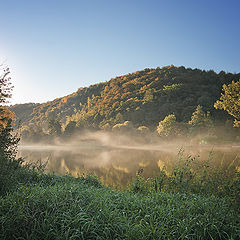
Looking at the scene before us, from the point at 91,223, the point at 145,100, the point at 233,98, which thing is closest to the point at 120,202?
the point at 91,223

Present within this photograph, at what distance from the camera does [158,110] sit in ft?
169

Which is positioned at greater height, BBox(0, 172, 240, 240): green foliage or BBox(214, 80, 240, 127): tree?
BBox(214, 80, 240, 127): tree

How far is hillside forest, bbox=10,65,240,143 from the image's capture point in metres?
31.2

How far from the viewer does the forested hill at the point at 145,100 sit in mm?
49406

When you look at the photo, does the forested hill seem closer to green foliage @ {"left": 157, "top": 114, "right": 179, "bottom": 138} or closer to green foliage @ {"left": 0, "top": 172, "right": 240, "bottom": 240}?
green foliage @ {"left": 157, "top": 114, "right": 179, "bottom": 138}

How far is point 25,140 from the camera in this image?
1961 inches

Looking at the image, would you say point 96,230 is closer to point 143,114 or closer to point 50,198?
point 50,198

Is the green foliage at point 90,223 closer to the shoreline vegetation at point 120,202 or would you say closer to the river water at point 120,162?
the shoreline vegetation at point 120,202

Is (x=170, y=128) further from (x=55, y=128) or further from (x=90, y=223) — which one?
(x=90, y=223)

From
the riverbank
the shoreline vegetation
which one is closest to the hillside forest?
the shoreline vegetation

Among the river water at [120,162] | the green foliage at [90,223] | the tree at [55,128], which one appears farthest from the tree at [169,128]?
the green foliage at [90,223]

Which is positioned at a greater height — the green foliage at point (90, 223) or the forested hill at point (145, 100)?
the forested hill at point (145, 100)

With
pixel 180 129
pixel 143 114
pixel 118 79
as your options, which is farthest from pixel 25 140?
pixel 118 79

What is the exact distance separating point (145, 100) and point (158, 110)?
7.74 m
